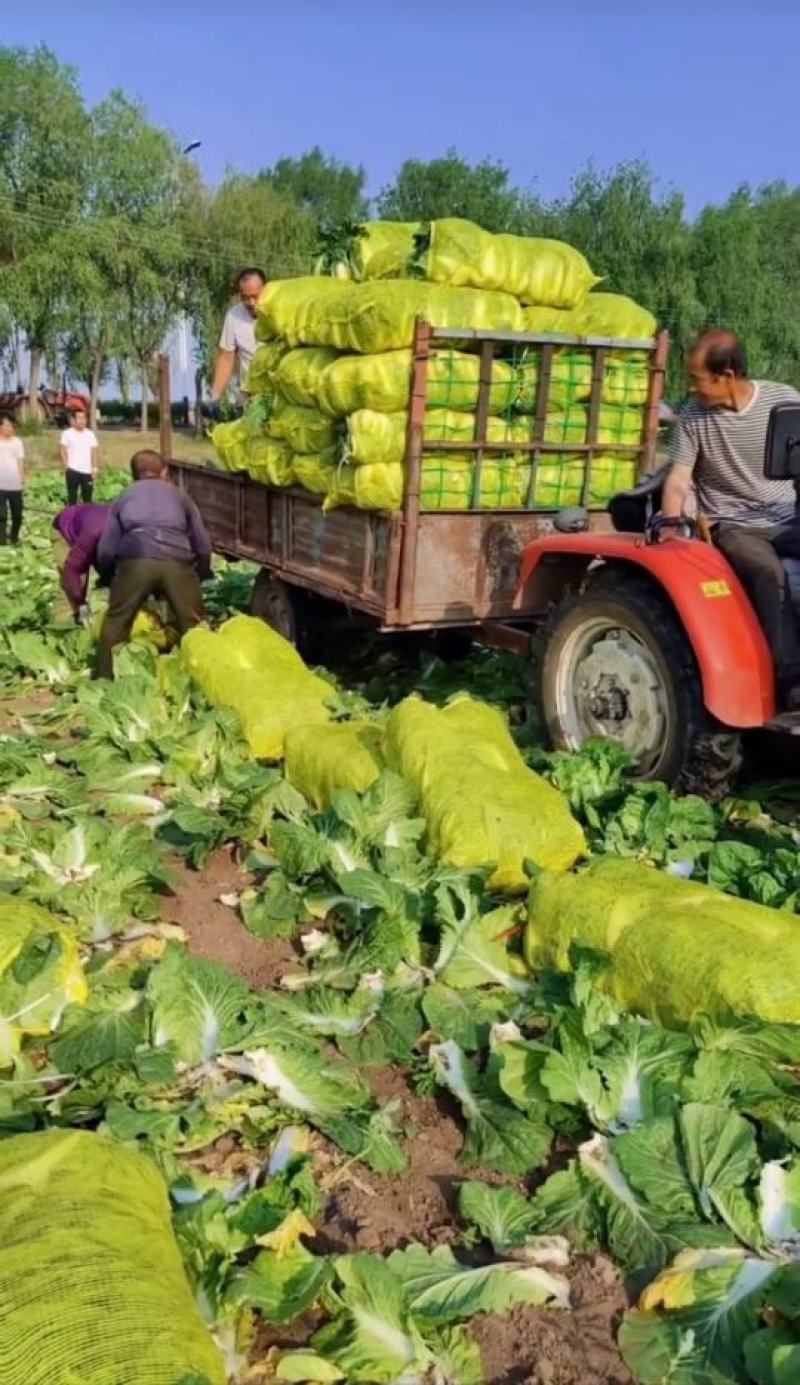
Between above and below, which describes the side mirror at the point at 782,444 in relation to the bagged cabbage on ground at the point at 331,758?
above

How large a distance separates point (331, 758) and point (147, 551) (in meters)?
2.92

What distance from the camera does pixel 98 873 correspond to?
420 centimetres

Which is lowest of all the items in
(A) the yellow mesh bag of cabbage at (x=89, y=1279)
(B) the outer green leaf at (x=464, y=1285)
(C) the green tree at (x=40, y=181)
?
(B) the outer green leaf at (x=464, y=1285)

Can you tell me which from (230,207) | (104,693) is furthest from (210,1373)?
(230,207)

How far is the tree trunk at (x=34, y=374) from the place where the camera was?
46.3 m

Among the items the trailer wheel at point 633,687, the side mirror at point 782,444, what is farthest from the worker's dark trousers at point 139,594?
the side mirror at point 782,444

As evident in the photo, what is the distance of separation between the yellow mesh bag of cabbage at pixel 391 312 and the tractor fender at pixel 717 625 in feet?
5.93

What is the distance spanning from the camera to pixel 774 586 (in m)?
4.63

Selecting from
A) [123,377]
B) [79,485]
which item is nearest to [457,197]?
[123,377]

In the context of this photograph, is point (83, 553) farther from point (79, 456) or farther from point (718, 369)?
point (79, 456)

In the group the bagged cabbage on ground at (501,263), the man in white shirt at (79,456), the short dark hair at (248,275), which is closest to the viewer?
the bagged cabbage on ground at (501,263)

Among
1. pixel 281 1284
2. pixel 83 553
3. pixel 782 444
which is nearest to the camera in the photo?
pixel 281 1284

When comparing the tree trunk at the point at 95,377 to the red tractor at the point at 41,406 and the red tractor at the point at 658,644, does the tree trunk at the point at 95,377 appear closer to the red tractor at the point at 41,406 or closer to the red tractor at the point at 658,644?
the red tractor at the point at 41,406

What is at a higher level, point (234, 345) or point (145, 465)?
point (234, 345)
